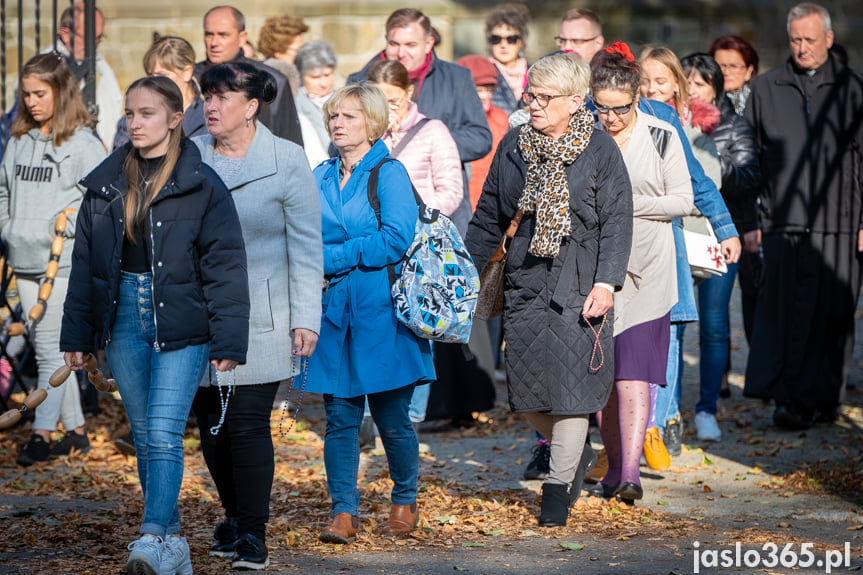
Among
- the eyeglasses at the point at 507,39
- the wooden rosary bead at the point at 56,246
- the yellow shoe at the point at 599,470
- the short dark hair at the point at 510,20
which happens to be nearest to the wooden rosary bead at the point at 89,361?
the wooden rosary bead at the point at 56,246

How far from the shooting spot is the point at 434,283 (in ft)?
18.8

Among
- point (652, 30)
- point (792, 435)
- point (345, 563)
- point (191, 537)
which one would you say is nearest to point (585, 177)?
point (345, 563)

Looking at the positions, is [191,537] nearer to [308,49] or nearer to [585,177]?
[585,177]

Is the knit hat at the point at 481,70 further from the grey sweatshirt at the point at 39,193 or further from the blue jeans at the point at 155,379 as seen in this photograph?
the blue jeans at the point at 155,379

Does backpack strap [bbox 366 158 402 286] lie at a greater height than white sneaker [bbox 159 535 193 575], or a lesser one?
greater

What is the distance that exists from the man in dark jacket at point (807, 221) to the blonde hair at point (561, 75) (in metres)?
3.00

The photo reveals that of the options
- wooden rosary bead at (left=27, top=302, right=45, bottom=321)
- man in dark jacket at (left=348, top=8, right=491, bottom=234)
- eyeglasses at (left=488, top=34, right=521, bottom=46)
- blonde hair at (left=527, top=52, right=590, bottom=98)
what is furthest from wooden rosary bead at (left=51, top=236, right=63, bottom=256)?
eyeglasses at (left=488, top=34, right=521, bottom=46)

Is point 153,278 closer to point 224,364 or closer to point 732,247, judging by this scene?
point 224,364

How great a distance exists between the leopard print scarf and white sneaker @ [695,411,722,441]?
282cm

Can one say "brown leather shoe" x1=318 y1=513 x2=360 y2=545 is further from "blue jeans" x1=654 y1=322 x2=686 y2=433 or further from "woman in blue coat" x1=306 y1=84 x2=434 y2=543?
"blue jeans" x1=654 y1=322 x2=686 y2=433

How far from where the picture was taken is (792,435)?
8.34 metres

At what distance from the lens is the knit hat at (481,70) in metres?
9.03

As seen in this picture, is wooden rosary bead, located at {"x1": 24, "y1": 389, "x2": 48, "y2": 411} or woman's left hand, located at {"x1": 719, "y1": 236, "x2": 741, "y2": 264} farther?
woman's left hand, located at {"x1": 719, "y1": 236, "x2": 741, "y2": 264}

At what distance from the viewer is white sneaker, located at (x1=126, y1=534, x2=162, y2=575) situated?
4.75 meters
